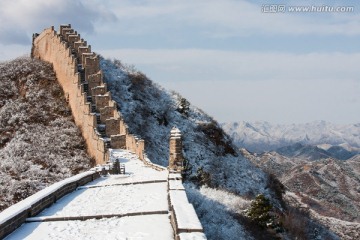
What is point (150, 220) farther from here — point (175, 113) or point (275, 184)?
point (275, 184)

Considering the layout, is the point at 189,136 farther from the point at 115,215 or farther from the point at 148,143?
the point at 115,215

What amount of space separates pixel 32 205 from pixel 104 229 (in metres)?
2.99

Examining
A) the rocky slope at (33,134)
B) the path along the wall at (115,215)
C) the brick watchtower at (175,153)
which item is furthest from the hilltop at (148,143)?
the path along the wall at (115,215)

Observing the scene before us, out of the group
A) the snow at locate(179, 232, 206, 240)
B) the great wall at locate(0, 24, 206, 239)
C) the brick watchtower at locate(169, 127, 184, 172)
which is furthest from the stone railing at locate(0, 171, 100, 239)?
the snow at locate(179, 232, 206, 240)

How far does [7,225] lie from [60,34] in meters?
44.6

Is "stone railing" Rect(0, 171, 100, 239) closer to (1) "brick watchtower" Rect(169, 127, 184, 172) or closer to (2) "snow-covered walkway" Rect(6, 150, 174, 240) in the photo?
(2) "snow-covered walkway" Rect(6, 150, 174, 240)

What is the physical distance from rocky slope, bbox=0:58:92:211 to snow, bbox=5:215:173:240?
17737mm

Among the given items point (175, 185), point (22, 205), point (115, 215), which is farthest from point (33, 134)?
point (115, 215)

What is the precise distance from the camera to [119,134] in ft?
123

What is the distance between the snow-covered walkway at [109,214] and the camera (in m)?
12.8

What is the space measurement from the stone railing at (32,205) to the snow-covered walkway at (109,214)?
20 centimetres

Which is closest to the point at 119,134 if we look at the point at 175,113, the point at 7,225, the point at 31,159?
the point at 31,159

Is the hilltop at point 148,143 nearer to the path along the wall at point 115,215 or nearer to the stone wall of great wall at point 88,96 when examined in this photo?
the stone wall of great wall at point 88,96

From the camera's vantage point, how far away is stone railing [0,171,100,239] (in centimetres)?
1268
